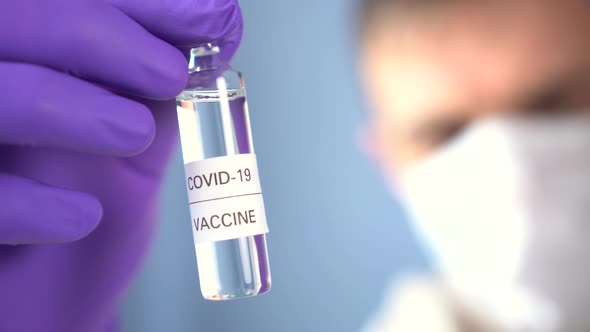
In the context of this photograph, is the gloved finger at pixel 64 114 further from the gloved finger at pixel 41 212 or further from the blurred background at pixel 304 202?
the blurred background at pixel 304 202

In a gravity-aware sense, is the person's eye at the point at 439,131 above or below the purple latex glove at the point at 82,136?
above

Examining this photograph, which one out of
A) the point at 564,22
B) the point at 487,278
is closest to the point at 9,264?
the point at 487,278

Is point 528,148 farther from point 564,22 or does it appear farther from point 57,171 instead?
point 57,171

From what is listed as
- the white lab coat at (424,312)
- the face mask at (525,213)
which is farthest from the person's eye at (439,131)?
→ the white lab coat at (424,312)

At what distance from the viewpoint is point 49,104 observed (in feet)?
2.33

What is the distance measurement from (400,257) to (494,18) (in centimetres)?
77

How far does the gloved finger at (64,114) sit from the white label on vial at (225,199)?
9 cm

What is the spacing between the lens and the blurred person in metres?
1.57

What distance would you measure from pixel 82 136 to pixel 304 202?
4.02 ft

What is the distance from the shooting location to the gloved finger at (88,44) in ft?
2.43

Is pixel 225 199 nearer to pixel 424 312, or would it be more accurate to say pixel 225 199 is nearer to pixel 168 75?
pixel 168 75

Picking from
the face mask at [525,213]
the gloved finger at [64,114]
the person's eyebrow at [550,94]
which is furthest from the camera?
the person's eyebrow at [550,94]

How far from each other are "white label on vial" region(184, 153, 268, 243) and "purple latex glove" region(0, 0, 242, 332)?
0.09 m

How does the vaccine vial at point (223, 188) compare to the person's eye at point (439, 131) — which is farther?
the person's eye at point (439, 131)
